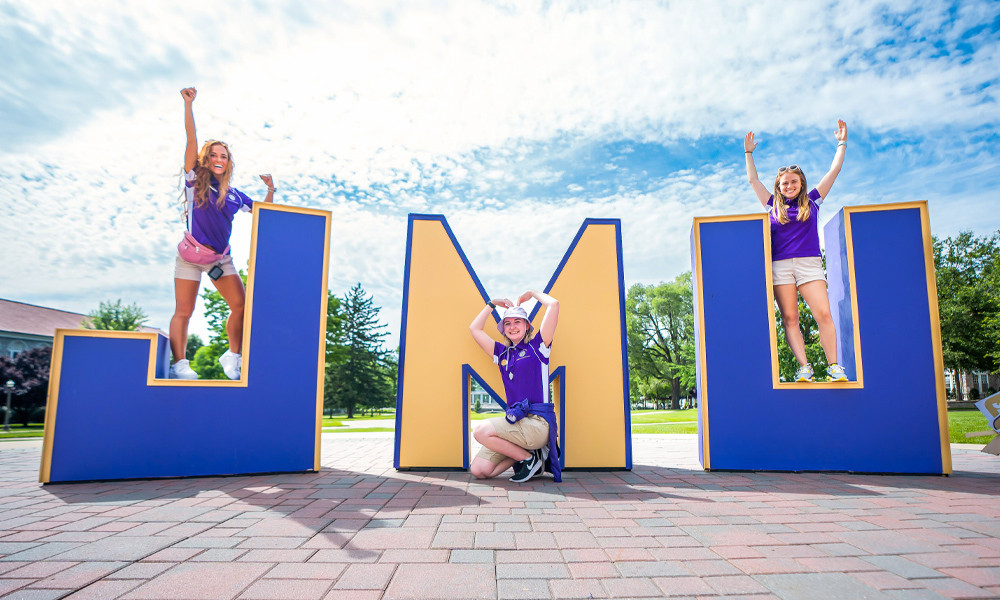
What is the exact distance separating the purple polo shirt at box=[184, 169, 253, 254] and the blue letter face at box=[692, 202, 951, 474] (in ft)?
15.7

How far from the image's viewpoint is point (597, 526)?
2.97 meters

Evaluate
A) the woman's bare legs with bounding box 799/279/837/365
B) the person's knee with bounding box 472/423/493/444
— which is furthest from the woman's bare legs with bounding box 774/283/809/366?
the person's knee with bounding box 472/423/493/444

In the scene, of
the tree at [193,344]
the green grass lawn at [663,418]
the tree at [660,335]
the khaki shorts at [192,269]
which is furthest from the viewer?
the tree at [193,344]

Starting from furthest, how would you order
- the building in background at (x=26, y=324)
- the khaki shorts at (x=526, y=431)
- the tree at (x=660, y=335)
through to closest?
1. the tree at (x=660, y=335)
2. the building in background at (x=26, y=324)
3. the khaki shorts at (x=526, y=431)

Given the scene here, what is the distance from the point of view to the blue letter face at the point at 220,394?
15.0 feet

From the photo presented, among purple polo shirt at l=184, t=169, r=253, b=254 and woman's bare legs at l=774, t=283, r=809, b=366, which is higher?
purple polo shirt at l=184, t=169, r=253, b=254

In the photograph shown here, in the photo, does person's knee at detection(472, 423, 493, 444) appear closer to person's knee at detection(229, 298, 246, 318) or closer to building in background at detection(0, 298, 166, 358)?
person's knee at detection(229, 298, 246, 318)

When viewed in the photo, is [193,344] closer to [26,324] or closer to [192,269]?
[26,324]

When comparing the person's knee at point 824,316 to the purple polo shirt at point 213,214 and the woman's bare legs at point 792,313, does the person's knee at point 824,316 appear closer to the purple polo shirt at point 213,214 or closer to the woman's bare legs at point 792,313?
the woman's bare legs at point 792,313

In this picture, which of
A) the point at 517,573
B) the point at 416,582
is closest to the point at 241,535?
the point at 416,582

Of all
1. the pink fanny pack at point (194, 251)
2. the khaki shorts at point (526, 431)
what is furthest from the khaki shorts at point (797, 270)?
the pink fanny pack at point (194, 251)

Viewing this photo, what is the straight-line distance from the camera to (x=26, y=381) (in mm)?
21688

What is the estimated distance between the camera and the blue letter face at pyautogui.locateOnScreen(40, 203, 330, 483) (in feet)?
15.0

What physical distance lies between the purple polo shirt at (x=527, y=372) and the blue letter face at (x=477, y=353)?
1.43 ft
